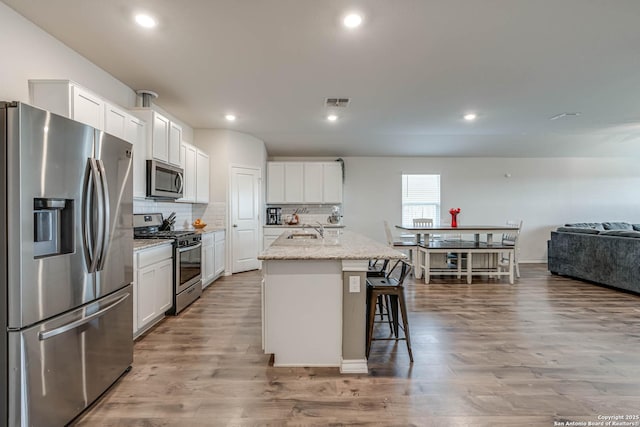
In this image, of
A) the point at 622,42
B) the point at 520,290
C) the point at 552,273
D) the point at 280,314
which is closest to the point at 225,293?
the point at 280,314

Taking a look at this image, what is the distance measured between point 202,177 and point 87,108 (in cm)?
262

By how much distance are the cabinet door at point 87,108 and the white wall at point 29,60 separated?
31cm

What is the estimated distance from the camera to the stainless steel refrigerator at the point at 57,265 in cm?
143

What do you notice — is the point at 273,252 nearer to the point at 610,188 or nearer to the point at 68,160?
the point at 68,160

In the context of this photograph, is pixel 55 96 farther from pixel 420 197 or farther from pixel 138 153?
pixel 420 197

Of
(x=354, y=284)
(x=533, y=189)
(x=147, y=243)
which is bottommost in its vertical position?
(x=354, y=284)

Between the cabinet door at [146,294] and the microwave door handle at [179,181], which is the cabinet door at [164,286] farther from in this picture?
the microwave door handle at [179,181]

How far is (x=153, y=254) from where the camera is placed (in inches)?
118

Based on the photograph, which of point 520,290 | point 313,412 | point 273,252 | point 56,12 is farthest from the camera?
point 520,290

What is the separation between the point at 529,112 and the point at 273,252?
14.5 feet

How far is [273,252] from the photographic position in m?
2.38

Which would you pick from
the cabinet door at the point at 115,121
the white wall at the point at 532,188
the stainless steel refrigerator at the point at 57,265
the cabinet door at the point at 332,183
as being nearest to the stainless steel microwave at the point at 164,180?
the cabinet door at the point at 115,121

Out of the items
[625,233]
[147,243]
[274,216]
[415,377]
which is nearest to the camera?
[415,377]

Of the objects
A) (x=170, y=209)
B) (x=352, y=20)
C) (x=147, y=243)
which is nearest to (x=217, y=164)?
(x=170, y=209)
